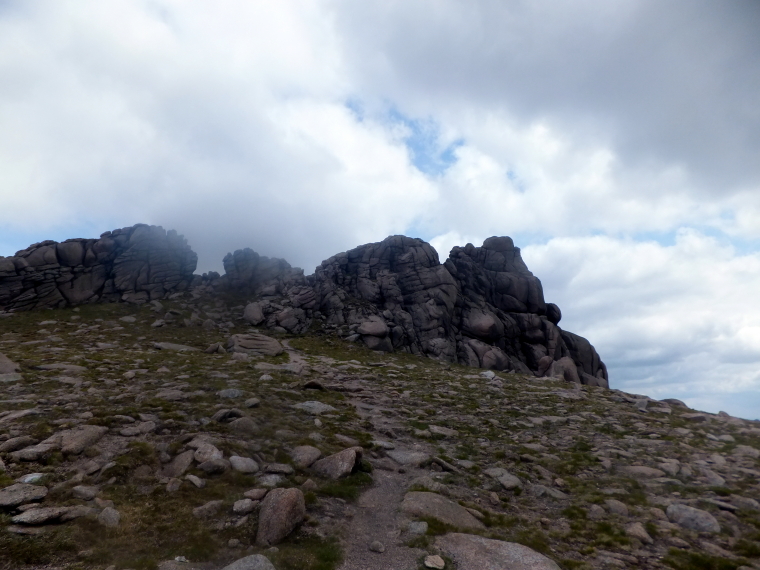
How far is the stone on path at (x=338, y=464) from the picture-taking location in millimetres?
15870

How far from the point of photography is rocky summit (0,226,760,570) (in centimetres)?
1119

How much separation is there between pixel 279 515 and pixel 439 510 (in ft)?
17.4

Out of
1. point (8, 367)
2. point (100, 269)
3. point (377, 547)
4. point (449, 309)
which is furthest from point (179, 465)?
point (100, 269)

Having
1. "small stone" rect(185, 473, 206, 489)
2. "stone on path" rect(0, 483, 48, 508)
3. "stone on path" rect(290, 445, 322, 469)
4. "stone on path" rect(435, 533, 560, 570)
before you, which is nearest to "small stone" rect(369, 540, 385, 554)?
A: "stone on path" rect(435, 533, 560, 570)

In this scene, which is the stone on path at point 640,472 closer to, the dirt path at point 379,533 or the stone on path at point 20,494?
the dirt path at point 379,533

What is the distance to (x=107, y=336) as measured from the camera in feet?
148

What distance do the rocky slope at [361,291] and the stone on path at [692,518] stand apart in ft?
140

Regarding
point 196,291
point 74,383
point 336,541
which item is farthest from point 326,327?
point 336,541

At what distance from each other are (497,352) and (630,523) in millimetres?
49576

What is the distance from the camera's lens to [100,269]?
61.4 meters

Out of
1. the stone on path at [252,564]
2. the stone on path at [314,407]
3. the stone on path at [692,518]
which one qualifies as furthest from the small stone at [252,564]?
the stone on path at [692,518]

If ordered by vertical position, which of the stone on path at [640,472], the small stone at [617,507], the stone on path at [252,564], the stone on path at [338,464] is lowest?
the stone on path at [252,564]

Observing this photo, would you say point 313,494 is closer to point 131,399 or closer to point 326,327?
point 131,399

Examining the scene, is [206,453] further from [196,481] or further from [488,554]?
[488,554]
